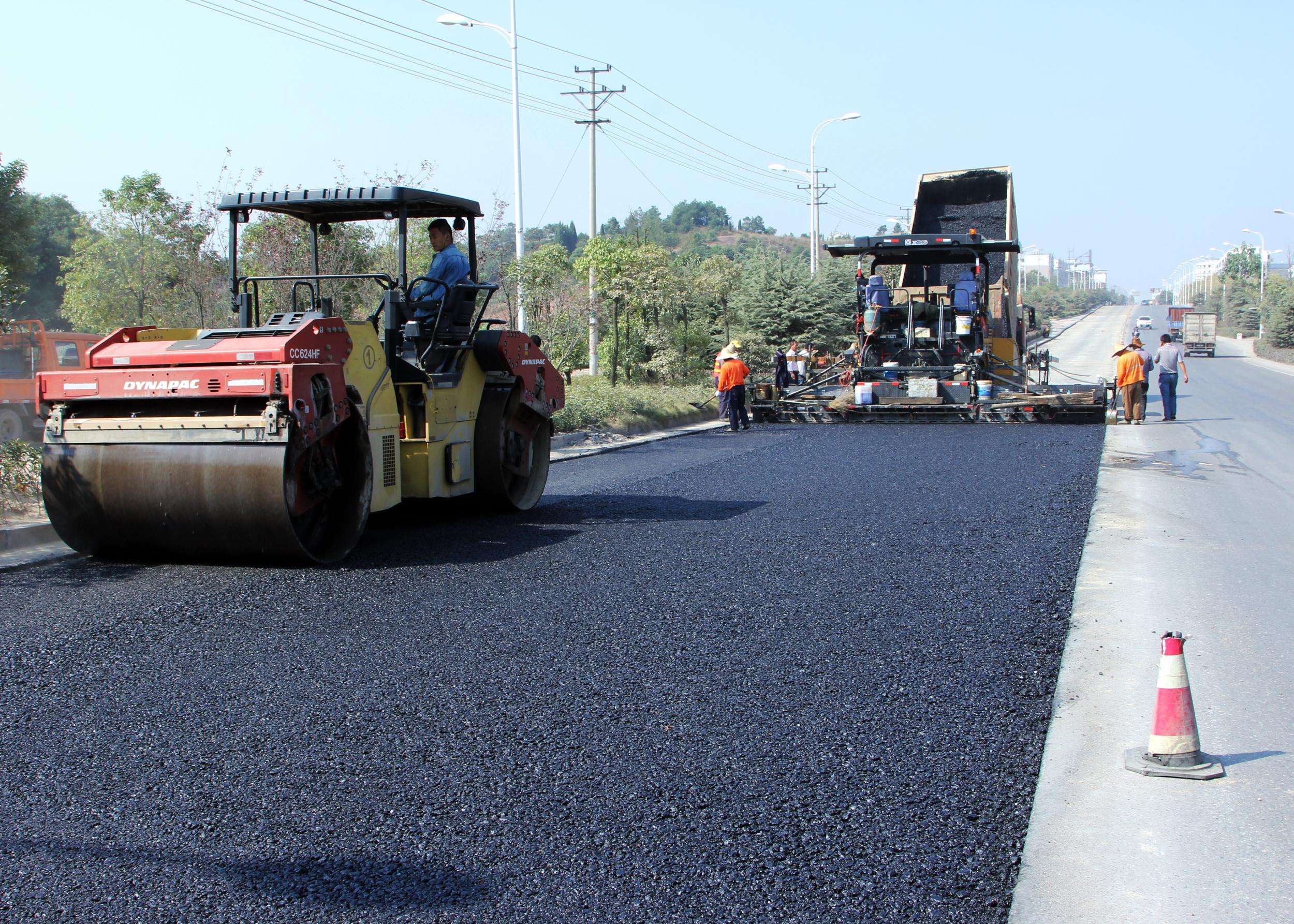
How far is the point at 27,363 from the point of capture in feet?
55.4

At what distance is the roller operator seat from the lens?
18047 mm

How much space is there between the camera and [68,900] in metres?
2.89

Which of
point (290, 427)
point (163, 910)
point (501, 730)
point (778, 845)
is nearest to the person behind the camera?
point (163, 910)

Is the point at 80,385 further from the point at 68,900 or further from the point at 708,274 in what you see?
the point at 708,274

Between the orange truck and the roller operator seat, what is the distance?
42.3ft

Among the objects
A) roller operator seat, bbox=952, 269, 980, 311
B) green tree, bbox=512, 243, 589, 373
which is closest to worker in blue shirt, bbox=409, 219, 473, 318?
roller operator seat, bbox=952, 269, 980, 311

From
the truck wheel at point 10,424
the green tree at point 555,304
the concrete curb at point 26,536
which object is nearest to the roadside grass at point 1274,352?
the green tree at point 555,304

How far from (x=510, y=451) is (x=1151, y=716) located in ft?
18.2

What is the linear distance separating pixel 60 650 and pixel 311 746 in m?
1.89

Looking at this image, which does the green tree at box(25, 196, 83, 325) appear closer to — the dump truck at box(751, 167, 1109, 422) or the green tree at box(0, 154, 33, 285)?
the green tree at box(0, 154, 33, 285)

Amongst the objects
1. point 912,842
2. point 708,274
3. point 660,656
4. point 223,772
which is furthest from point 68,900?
point 708,274

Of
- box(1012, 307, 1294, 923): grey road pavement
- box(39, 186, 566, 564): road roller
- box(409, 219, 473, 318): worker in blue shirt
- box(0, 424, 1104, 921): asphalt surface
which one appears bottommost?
box(1012, 307, 1294, 923): grey road pavement

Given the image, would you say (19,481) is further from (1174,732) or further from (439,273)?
(1174,732)

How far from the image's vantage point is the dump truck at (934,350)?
1761 centimetres
